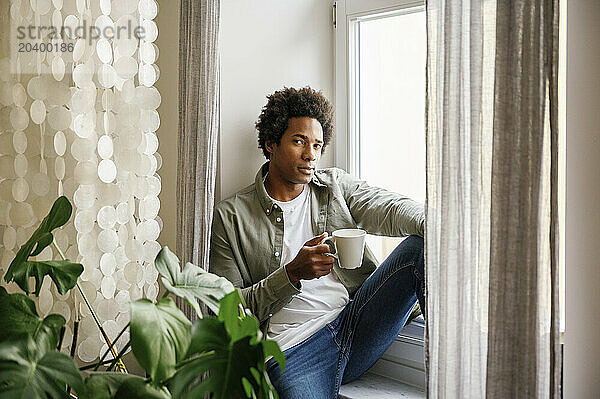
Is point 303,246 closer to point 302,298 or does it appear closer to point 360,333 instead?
point 302,298

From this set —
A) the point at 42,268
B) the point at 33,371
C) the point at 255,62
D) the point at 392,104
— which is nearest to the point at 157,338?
the point at 33,371

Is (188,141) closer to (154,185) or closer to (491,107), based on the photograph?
(154,185)

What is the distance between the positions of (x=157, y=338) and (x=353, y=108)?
5.32ft

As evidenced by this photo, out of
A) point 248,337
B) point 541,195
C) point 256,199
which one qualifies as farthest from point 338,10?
point 248,337

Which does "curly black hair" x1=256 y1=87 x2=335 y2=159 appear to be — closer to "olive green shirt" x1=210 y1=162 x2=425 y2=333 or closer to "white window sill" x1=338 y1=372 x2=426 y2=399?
"olive green shirt" x1=210 y1=162 x2=425 y2=333

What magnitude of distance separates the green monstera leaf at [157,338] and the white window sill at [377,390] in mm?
1168

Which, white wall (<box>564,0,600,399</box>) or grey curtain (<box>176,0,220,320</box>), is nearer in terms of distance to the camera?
white wall (<box>564,0,600,399</box>)

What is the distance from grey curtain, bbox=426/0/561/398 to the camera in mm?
1424

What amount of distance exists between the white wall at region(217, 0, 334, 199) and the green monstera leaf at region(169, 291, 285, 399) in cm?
119

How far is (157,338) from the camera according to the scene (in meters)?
1.13

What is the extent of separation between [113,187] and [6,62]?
399 millimetres

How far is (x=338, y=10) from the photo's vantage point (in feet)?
8.43

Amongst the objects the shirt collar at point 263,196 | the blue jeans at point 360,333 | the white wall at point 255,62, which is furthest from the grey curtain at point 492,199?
the white wall at point 255,62

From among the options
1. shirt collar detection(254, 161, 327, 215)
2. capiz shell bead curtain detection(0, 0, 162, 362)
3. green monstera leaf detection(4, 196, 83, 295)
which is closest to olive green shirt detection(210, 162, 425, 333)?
shirt collar detection(254, 161, 327, 215)
